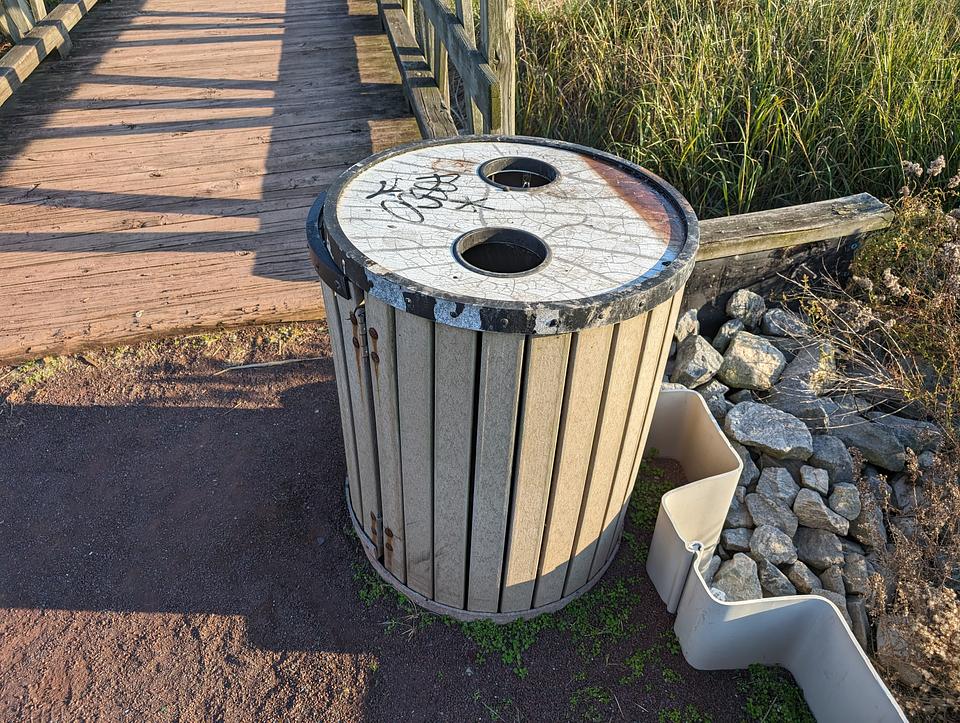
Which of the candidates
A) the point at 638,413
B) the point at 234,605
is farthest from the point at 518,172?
the point at 234,605

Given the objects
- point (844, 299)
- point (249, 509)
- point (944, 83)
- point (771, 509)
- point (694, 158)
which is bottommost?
point (249, 509)

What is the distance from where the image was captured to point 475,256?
218 cm

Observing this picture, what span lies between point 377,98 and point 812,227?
3.33m

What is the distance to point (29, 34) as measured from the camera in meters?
5.55

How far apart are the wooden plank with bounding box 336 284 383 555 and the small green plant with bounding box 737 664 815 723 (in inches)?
48.2

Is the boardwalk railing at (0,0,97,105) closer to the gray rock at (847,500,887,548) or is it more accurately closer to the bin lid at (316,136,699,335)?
the bin lid at (316,136,699,335)

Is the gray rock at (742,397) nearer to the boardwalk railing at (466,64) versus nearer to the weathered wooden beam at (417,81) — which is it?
the boardwalk railing at (466,64)

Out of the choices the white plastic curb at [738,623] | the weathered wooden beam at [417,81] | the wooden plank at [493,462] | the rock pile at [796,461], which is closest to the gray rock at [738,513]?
the rock pile at [796,461]

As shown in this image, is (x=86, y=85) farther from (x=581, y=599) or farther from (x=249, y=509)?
(x=581, y=599)

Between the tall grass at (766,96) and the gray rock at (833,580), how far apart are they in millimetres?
1899

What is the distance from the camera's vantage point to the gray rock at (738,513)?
256cm

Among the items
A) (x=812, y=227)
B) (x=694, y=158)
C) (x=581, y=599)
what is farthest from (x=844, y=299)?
(x=581, y=599)

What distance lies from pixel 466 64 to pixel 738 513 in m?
2.35

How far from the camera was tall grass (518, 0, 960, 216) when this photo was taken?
3.66 meters
